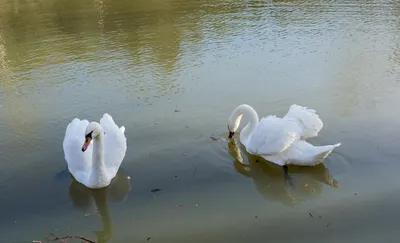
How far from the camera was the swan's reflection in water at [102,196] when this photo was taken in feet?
16.1

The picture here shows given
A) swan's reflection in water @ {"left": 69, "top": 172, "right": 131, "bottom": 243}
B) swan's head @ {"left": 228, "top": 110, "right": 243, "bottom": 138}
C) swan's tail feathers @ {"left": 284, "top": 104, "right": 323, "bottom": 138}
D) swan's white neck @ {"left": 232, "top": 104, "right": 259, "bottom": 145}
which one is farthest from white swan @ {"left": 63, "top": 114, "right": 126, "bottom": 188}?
swan's tail feathers @ {"left": 284, "top": 104, "right": 323, "bottom": 138}

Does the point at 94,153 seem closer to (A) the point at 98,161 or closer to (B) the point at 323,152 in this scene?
(A) the point at 98,161

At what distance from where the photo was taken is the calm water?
181 inches

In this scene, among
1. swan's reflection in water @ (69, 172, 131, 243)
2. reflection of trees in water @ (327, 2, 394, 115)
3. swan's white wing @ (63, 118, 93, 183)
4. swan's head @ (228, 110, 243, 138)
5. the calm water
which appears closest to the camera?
the calm water

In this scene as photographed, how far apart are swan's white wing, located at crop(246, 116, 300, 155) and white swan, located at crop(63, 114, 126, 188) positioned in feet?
5.13

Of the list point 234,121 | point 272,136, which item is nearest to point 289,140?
point 272,136

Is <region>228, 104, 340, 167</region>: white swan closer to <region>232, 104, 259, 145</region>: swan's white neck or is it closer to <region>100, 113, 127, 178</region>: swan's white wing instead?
<region>232, 104, 259, 145</region>: swan's white neck

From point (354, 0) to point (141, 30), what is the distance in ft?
22.3

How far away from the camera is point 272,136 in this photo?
5469 mm

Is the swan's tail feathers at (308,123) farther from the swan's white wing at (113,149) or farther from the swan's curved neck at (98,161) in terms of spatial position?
the swan's curved neck at (98,161)

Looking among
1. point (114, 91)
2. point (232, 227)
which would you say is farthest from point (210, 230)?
point (114, 91)

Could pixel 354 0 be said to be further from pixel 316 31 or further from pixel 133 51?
pixel 133 51

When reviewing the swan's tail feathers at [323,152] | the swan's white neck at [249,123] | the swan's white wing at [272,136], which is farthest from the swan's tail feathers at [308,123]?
the swan's white neck at [249,123]

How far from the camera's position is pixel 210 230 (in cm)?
446
